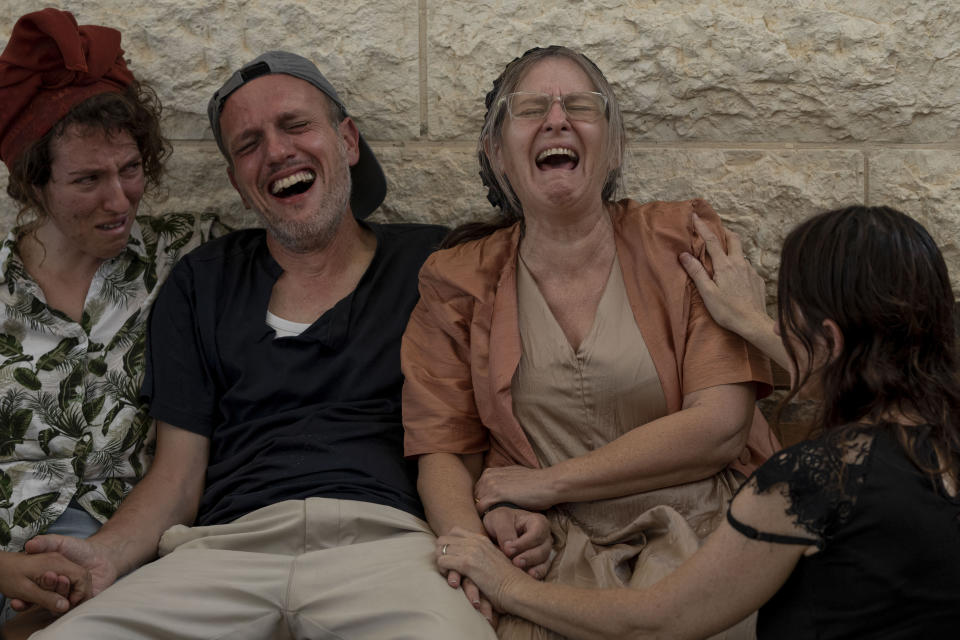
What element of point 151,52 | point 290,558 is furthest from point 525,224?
point 151,52

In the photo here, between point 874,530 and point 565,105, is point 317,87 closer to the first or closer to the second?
point 565,105

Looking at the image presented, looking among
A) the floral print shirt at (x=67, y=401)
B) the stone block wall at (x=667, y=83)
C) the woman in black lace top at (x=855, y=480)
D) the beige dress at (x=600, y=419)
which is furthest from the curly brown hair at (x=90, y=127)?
the woman in black lace top at (x=855, y=480)

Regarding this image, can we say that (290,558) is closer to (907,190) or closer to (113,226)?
(113,226)

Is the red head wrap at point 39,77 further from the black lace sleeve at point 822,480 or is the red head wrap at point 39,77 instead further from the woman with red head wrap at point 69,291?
the black lace sleeve at point 822,480

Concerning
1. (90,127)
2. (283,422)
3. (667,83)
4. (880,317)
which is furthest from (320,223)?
(880,317)

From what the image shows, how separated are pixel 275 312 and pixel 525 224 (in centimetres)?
75

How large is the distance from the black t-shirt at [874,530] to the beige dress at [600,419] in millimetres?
725

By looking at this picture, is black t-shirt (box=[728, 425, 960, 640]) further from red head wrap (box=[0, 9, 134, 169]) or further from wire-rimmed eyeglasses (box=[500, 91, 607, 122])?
red head wrap (box=[0, 9, 134, 169])

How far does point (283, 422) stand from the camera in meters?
2.80

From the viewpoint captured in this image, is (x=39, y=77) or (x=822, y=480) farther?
(x=39, y=77)

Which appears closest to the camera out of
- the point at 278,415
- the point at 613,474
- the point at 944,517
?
the point at 944,517

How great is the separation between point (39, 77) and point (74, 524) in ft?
3.97

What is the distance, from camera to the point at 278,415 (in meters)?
2.80

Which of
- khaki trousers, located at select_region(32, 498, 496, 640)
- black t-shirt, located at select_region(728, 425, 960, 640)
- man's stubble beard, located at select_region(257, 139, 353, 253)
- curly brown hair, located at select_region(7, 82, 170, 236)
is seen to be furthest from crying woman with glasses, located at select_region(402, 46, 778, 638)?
curly brown hair, located at select_region(7, 82, 170, 236)
